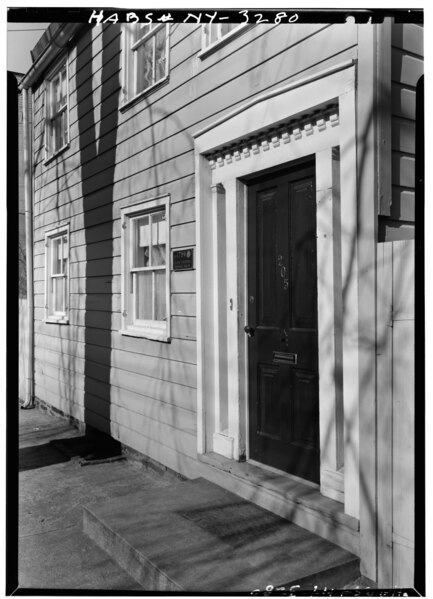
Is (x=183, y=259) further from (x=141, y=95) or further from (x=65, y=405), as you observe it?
(x=65, y=405)

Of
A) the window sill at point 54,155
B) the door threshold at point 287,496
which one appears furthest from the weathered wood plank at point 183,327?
the window sill at point 54,155

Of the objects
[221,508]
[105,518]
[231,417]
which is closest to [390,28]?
[231,417]

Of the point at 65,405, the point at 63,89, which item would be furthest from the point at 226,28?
the point at 65,405

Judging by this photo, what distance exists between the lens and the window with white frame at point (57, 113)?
5.88 m

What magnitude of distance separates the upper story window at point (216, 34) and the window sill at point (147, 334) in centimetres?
240

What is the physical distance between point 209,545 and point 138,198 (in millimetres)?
3384

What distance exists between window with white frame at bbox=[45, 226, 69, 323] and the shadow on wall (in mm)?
389

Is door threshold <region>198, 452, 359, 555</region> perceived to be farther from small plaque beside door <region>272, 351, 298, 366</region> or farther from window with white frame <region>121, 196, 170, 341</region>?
window with white frame <region>121, 196, 170, 341</region>

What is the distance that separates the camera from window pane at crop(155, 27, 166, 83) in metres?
4.82

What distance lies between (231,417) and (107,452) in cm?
217

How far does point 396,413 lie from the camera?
8.88 feet

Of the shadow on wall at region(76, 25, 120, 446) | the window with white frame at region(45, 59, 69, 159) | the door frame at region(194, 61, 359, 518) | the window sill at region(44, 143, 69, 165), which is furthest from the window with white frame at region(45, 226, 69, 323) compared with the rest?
the door frame at region(194, 61, 359, 518)

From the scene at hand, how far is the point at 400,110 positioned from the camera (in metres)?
2.89

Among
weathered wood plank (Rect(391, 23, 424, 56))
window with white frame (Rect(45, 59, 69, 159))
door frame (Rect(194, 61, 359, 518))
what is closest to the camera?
weathered wood plank (Rect(391, 23, 424, 56))
